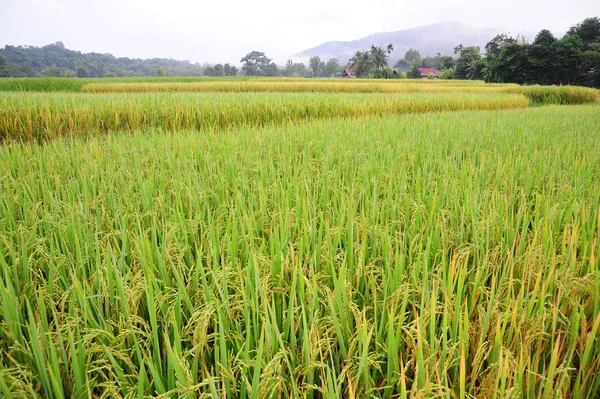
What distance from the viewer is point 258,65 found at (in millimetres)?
85438

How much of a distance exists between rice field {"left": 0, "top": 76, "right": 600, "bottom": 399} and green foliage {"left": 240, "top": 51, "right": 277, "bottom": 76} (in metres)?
80.8

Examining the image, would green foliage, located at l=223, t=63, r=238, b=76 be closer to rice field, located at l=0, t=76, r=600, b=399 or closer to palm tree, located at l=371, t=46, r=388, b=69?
palm tree, located at l=371, t=46, r=388, b=69

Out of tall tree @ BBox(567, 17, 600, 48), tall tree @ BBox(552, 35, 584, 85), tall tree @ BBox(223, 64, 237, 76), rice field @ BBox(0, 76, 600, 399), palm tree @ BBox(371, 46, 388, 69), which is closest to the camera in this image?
rice field @ BBox(0, 76, 600, 399)

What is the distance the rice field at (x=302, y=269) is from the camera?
67cm

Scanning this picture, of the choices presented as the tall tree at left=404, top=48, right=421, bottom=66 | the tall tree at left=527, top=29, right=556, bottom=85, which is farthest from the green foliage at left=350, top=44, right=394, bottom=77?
the tall tree at left=404, top=48, right=421, bottom=66

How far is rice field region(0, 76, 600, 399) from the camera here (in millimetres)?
666

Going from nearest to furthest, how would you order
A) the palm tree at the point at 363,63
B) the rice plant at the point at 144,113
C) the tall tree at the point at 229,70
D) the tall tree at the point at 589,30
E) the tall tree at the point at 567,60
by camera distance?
the rice plant at the point at 144,113, the tall tree at the point at 567,60, the tall tree at the point at 589,30, the palm tree at the point at 363,63, the tall tree at the point at 229,70

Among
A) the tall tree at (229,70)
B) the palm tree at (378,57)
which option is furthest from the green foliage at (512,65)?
the tall tree at (229,70)

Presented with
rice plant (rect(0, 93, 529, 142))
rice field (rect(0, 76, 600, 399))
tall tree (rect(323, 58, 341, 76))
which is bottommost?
rice field (rect(0, 76, 600, 399))

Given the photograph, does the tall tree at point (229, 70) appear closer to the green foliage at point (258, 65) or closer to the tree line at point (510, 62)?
the tree line at point (510, 62)

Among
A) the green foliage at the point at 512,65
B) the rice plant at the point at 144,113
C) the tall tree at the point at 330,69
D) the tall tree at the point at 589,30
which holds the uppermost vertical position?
the tall tree at the point at 330,69

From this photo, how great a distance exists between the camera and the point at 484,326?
0.73m

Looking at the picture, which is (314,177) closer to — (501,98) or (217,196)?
(217,196)

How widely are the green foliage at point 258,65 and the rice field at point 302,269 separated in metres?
80.8
